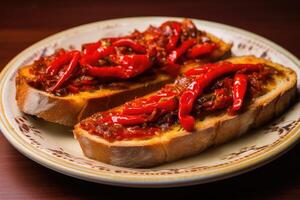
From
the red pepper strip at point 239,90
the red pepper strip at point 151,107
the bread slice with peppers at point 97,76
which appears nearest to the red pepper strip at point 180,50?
the bread slice with peppers at point 97,76

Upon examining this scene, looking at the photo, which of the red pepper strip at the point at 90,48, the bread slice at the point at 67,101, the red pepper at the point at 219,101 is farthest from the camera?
the red pepper strip at the point at 90,48

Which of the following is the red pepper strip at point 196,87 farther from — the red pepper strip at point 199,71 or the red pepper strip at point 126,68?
the red pepper strip at point 126,68

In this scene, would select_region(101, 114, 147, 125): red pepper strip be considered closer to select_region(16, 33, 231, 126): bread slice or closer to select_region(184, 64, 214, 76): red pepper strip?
select_region(16, 33, 231, 126): bread slice

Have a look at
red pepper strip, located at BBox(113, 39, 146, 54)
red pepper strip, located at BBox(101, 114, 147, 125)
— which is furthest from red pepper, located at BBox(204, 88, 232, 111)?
red pepper strip, located at BBox(113, 39, 146, 54)

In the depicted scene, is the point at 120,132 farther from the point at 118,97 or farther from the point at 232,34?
the point at 232,34

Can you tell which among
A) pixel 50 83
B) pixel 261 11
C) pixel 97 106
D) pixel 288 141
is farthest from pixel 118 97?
pixel 261 11

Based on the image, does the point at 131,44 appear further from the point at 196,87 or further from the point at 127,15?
the point at 127,15

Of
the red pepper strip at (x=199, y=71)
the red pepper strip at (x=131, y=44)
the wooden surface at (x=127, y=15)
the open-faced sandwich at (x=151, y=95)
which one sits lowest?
the wooden surface at (x=127, y=15)
